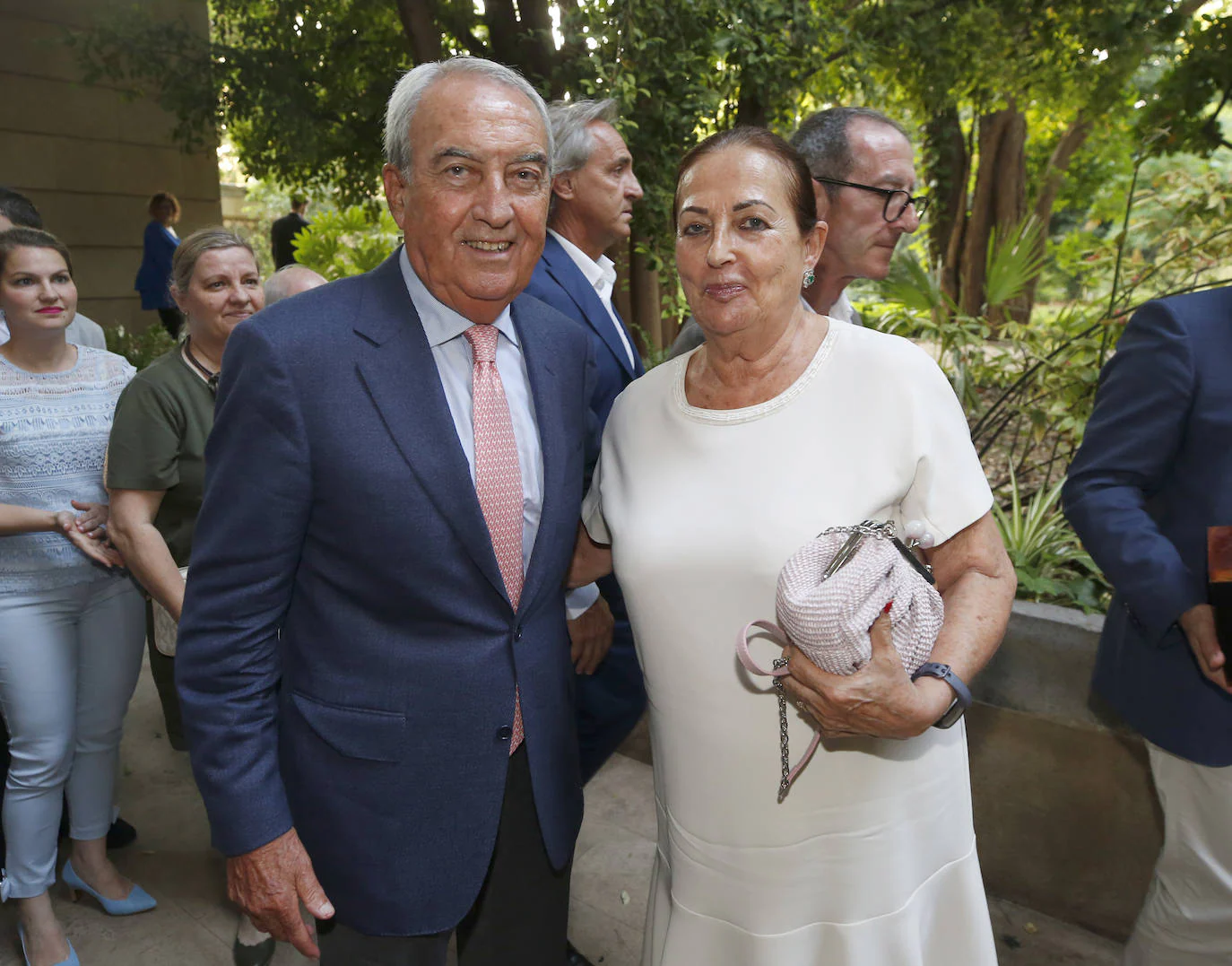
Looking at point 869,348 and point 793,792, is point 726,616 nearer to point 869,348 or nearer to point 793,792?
point 793,792

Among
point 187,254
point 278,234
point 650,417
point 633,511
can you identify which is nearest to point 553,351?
point 650,417

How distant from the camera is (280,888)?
1.77 metres

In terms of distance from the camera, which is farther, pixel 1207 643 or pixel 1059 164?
pixel 1059 164

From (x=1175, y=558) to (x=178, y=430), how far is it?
2.69m

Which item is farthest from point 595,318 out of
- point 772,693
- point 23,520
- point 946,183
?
point 946,183

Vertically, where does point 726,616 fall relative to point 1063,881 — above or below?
above

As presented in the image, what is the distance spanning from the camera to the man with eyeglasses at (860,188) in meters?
2.77

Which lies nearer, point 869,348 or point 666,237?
point 869,348

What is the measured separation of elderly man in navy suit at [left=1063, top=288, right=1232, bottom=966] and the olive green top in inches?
97.5

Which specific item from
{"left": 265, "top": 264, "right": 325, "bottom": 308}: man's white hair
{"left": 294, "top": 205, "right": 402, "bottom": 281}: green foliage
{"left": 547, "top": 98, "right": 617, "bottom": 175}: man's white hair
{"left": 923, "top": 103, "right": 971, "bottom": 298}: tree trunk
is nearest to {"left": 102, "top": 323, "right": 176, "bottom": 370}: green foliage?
{"left": 294, "top": 205, "right": 402, "bottom": 281}: green foliage

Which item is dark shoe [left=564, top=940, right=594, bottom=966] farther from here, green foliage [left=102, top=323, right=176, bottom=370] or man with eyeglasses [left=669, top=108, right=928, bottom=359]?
green foliage [left=102, top=323, right=176, bottom=370]

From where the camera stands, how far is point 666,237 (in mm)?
5977

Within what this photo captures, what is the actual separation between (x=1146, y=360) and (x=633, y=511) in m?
1.26

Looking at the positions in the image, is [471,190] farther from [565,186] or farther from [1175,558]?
[1175,558]
